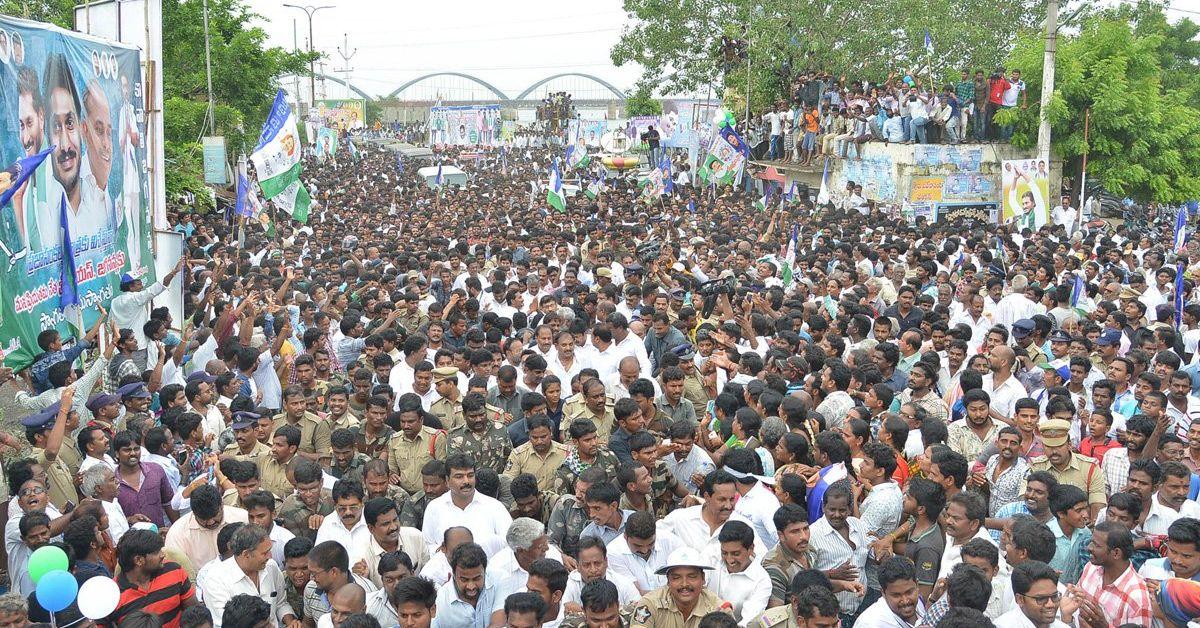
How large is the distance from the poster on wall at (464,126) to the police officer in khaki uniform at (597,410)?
172 feet

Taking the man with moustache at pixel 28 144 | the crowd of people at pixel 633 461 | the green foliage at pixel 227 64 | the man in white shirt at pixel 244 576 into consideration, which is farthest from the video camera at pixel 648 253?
the green foliage at pixel 227 64

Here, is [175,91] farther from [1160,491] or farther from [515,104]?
[515,104]

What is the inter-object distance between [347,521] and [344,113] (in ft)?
240

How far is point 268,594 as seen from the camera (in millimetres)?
5348

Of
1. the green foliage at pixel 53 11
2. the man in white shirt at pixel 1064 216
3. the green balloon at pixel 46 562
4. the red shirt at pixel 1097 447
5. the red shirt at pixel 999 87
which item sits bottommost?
the red shirt at pixel 1097 447

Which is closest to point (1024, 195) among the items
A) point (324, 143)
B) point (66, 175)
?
point (66, 175)

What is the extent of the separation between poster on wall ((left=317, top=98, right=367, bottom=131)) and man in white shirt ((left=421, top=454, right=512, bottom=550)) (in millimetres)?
66185

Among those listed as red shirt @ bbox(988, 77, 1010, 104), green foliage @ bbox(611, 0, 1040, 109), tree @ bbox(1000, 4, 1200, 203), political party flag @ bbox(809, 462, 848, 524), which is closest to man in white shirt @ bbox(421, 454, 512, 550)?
political party flag @ bbox(809, 462, 848, 524)

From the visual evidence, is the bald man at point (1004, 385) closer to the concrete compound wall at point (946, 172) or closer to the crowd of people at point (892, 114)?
the concrete compound wall at point (946, 172)

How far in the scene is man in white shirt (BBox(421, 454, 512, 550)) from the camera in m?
5.98

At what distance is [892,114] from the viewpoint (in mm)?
24328

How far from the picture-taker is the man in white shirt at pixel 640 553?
17.4 feet

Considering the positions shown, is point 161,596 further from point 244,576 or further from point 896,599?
point 896,599

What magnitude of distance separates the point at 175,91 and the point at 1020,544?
27131 mm
